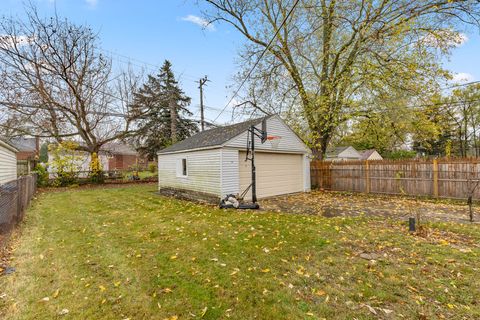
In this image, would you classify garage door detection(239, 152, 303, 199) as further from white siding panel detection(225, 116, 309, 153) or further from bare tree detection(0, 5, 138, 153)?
bare tree detection(0, 5, 138, 153)

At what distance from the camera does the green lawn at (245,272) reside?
8.24 ft

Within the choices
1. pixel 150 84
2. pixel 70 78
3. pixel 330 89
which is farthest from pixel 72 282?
pixel 150 84

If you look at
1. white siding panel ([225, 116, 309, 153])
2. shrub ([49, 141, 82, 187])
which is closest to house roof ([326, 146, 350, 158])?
white siding panel ([225, 116, 309, 153])

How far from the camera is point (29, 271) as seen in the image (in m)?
3.43

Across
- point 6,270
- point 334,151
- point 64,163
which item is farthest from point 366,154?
point 6,270

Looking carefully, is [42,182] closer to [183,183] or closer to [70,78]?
[70,78]

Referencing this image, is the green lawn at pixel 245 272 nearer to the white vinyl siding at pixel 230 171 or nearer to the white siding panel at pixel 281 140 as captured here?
the white vinyl siding at pixel 230 171

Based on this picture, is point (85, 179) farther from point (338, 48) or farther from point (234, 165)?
point (338, 48)

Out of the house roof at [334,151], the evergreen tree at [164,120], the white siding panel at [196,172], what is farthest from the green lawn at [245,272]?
the house roof at [334,151]

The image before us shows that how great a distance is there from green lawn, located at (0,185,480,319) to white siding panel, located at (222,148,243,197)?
2948 millimetres

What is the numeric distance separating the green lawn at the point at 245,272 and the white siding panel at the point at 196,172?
10.9 feet

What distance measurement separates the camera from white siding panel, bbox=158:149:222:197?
28.9ft

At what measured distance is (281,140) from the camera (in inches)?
420

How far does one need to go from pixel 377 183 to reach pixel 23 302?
11899 mm
